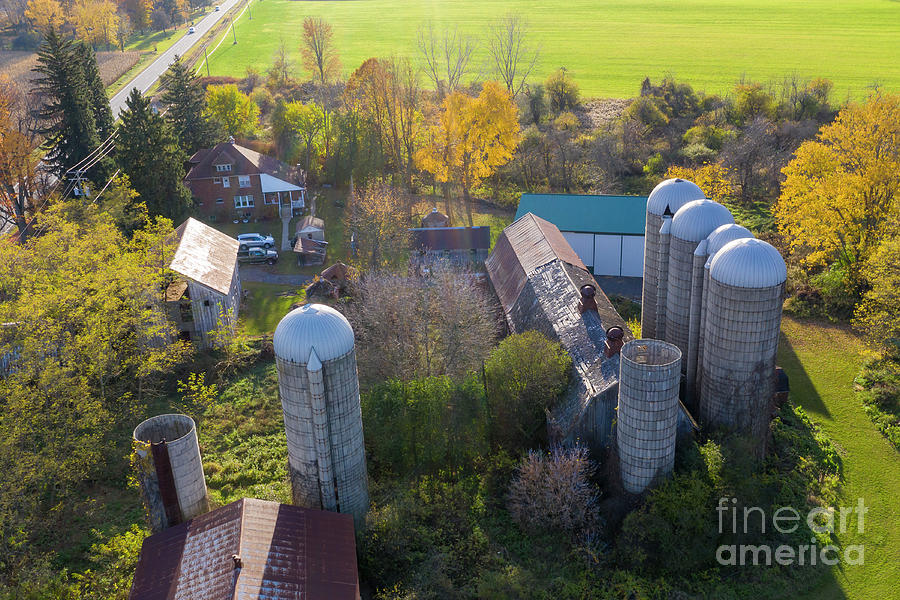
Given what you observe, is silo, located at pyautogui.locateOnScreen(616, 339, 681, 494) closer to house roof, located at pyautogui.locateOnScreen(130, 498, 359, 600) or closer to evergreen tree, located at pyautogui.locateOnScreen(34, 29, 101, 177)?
house roof, located at pyautogui.locateOnScreen(130, 498, 359, 600)

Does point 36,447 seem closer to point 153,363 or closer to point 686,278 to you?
point 153,363

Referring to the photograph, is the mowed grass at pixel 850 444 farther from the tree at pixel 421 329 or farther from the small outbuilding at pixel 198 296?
the small outbuilding at pixel 198 296

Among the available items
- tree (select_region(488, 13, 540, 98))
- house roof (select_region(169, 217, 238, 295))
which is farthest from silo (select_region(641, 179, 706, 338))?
tree (select_region(488, 13, 540, 98))

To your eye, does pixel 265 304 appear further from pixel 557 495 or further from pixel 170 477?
pixel 557 495

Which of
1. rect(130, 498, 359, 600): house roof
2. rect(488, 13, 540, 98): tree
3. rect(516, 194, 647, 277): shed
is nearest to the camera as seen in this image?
rect(130, 498, 359, 600): house roof

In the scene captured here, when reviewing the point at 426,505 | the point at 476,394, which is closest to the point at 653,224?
the point at 476,394
